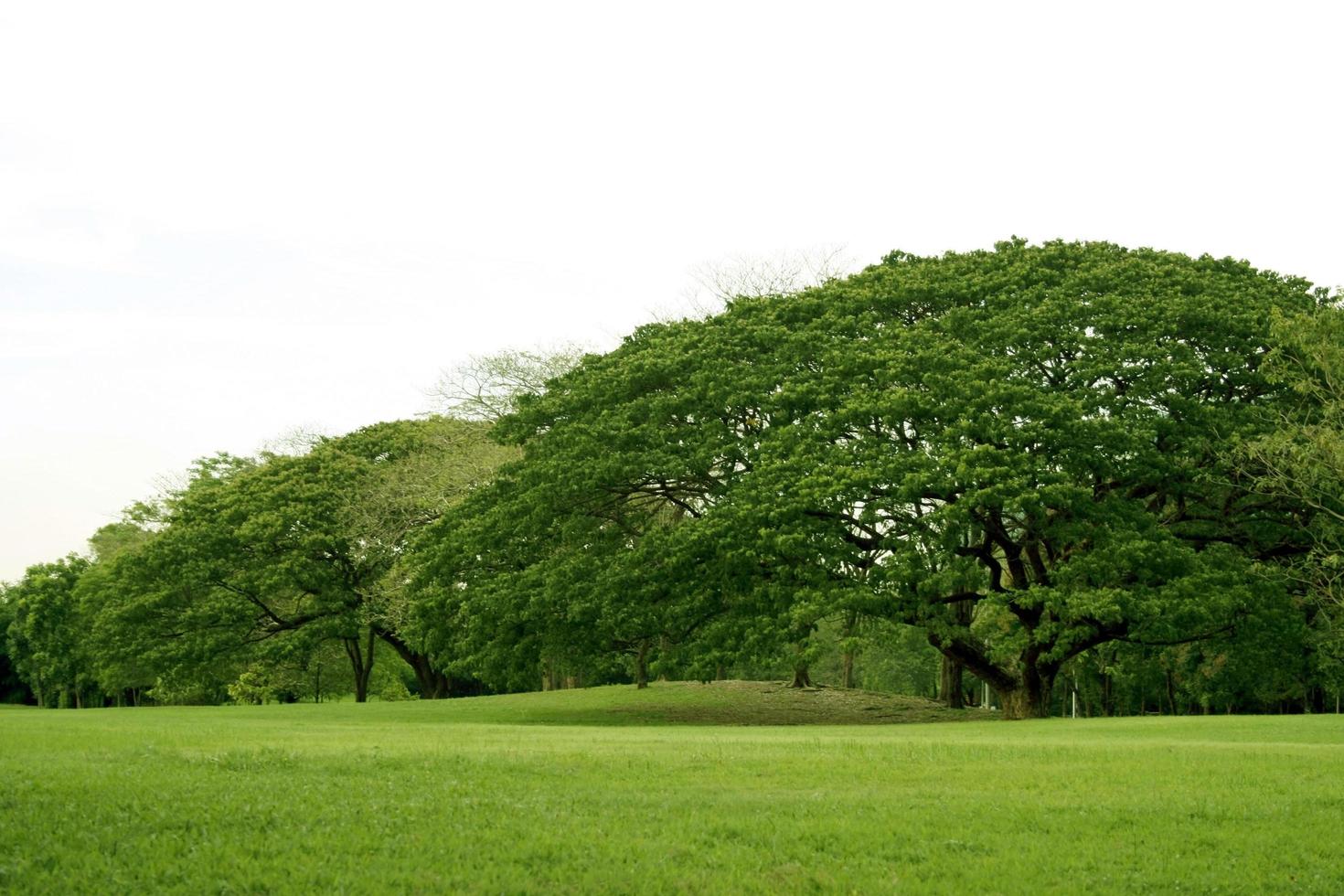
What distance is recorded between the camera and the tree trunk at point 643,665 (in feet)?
116

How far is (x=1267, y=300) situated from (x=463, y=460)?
1129 inches

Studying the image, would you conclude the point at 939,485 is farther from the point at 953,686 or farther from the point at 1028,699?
the point at 953,686

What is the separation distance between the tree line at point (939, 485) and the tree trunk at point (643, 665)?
0.45 metres

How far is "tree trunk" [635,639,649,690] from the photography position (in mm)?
35391

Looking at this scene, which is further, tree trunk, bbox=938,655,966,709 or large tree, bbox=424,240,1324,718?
tree trunk, bbox=938,655,966,709

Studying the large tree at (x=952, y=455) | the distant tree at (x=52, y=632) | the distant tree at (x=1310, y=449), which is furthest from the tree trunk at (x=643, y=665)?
the distant tree at (x=52, y=632)

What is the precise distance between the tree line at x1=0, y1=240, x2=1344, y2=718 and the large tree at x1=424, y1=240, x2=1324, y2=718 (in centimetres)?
9

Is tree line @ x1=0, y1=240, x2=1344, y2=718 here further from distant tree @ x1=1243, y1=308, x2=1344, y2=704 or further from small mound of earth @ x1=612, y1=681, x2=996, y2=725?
small mound of earth @ x1=612, y1=681, x2=996, y2=725

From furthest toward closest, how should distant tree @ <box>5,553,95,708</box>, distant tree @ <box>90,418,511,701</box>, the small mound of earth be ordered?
1. distant tree @ <box>5,553,95,708</box>
2. distant tree @ <box>90,418,511,701</box>
3. the small mound of earth

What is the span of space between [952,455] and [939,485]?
740mm

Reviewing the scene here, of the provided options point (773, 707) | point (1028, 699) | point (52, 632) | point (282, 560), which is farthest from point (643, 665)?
point (52, 632)

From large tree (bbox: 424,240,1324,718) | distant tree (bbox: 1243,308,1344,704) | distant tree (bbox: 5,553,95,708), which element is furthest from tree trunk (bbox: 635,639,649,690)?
distant tree (bbox: 5,553,95,708)

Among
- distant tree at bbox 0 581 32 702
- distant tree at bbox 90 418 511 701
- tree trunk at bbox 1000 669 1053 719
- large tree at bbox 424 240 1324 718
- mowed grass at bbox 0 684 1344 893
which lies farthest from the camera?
distant tree at bbox 0 581 32 702

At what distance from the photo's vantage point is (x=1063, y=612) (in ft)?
96.4
